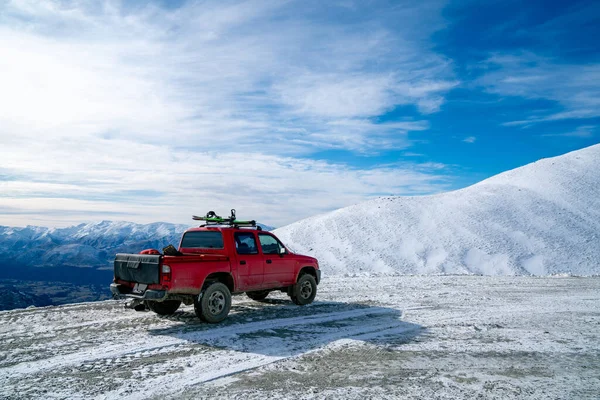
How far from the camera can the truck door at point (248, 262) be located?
29.6 feet

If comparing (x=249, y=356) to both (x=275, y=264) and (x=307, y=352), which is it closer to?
(x=307, y=352)

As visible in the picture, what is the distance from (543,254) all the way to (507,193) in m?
14.3

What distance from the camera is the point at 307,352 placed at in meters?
6.47

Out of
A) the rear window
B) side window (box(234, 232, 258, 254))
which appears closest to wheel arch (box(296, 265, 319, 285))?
side window (box(234, 232, 258, 254))

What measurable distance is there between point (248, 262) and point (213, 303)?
4.12ft

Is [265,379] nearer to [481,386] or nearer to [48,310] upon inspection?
[481,386]

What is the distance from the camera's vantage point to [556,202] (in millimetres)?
36875

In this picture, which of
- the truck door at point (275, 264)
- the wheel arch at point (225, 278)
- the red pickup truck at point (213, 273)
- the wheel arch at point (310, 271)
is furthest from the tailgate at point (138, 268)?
the wheel arch at point (310, 271)

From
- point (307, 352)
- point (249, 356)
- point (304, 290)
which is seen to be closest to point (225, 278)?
point (304, 290)

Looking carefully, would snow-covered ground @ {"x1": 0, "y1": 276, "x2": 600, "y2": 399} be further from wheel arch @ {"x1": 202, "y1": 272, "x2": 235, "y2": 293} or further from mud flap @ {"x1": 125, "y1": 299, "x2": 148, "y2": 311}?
wheel arch @ {"x1": 202, "y1": 272, "x2": 235, "y2": 293}

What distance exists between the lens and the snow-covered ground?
4.94m

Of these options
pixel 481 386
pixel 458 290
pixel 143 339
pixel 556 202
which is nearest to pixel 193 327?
pixel 143 339

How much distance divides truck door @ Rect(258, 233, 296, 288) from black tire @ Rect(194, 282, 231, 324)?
138cm

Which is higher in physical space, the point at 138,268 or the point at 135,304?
the point at 138,268
